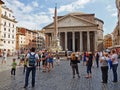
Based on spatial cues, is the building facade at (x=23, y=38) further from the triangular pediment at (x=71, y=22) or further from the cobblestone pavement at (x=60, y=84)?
the cobblestone pavement at (x=60, y=84)

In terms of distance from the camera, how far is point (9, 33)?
232 feet

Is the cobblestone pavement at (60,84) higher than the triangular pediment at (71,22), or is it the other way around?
the triangular pediment at (71,22)

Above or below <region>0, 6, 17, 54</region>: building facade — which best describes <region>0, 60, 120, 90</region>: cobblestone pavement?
below

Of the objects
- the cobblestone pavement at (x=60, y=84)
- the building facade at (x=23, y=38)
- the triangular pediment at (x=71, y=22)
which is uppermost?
the triangular pediment at (x=71, y=22)

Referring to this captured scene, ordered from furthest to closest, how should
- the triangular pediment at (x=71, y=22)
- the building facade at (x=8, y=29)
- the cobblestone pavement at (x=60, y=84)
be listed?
the triangular pediment at (x=71, y=22), the building facade at (x=8, y=29), the cobblestone pavement at (x=60, y=84)

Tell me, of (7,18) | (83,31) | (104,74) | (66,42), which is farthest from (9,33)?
(104,74)

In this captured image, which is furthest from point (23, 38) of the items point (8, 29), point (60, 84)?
point (60, 84)

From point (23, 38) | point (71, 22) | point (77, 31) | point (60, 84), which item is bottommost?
point (60, 84)

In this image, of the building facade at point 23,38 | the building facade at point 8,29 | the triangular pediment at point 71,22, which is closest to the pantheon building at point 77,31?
the triangular pediment at point 71,22

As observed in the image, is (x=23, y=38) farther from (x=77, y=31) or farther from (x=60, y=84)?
(x=60, y=84)

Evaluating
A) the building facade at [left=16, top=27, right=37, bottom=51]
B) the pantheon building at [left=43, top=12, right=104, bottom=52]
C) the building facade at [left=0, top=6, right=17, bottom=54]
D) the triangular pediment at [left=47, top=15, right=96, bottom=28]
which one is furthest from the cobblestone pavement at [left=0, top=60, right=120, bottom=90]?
the building facade at [left=16, top=27, right=37, bottom=51]

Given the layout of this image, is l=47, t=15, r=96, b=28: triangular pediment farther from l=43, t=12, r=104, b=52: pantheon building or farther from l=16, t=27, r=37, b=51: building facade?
l=16, t=27, r=37, b=51: building facade

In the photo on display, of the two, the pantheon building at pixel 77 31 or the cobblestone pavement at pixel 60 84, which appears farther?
the pantheon building at pixel 77 31

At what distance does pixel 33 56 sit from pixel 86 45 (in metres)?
75.6
